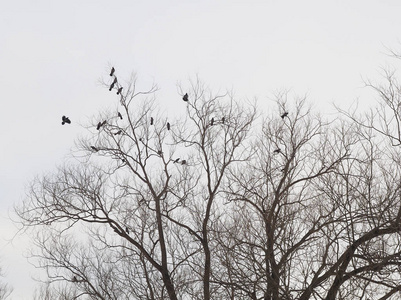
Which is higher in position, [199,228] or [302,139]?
[302,139]

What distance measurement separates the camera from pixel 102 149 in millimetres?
11930

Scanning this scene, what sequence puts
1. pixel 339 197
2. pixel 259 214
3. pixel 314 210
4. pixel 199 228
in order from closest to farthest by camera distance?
pixel 339 197 < pixel 314 210 < pixel 259 214 < pixel 199 228

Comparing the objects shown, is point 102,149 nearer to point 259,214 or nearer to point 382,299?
point 259,214

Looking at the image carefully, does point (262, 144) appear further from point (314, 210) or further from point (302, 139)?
point (314, 210)

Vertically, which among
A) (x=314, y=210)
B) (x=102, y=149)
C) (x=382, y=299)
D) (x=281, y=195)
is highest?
(x=102, y=149)

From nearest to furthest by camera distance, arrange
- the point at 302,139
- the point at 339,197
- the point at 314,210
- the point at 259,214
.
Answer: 1. the point at 339,197
2. the point at 314,210
3. the point at 259,214
4. the point at 302,139

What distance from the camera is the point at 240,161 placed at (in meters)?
11.2

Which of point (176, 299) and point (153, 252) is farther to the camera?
point (153, 252)

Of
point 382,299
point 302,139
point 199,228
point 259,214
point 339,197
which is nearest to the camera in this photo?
point 339,197

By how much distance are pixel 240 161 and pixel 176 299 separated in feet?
9.58

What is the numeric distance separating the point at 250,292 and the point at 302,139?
3537mm

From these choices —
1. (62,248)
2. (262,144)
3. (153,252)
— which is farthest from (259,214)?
(62,248)

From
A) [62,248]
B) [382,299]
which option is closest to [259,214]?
[382,299]

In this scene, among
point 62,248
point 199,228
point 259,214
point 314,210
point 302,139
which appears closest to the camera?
point 314,210
